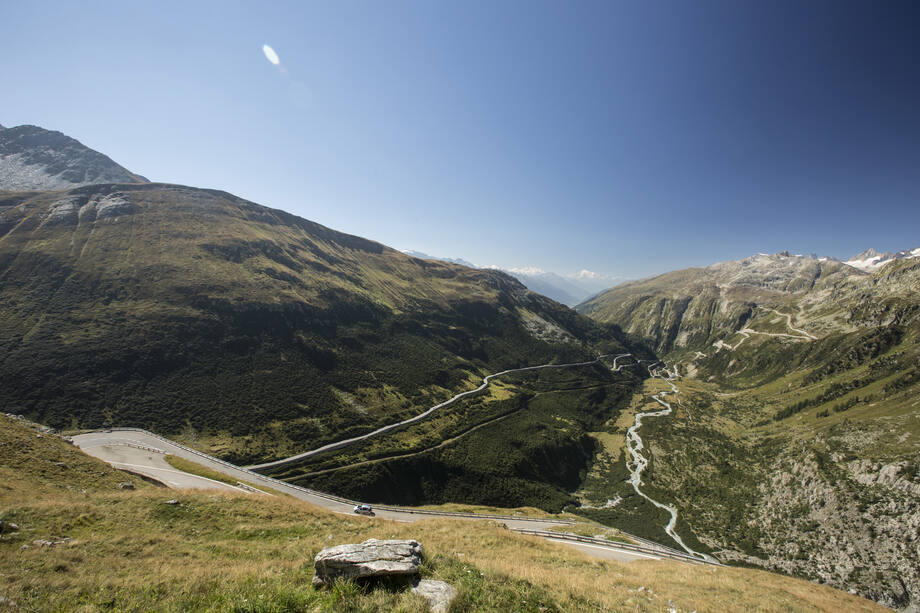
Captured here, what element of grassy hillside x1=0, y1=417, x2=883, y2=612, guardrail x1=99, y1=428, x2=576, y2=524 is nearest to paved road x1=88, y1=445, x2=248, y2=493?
guardrail x1=99, y1=428, x2=576, y2=524

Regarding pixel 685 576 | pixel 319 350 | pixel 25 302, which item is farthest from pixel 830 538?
pixel 25 302

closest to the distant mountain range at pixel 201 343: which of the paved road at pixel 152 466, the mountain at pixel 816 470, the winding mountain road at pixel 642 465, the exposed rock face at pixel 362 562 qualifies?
the paved road at pixel 152 466

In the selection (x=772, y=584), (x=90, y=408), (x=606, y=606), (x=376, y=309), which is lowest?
(x=90, y=408)

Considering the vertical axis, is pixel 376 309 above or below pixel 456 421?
above

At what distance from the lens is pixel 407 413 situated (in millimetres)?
111875

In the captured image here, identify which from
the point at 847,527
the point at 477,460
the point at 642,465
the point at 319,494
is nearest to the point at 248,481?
the point at 319,494

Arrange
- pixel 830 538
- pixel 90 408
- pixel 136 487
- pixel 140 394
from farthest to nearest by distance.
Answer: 1. pixel 140 394
2. pixel 90 408
3. pixel 830 538
4. pixel 136 487

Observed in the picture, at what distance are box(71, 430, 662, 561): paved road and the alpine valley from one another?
6.62 metres

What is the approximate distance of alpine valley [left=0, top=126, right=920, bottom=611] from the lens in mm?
65250

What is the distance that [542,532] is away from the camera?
1786 inches

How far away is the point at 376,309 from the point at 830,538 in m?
184

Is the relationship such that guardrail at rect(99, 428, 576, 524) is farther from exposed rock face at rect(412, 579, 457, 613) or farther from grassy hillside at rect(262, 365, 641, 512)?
exposed rock face at rect(412, 579, 457, 613)

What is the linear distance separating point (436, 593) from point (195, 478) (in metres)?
57.0

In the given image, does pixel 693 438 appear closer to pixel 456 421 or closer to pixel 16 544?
pixel 456 421
